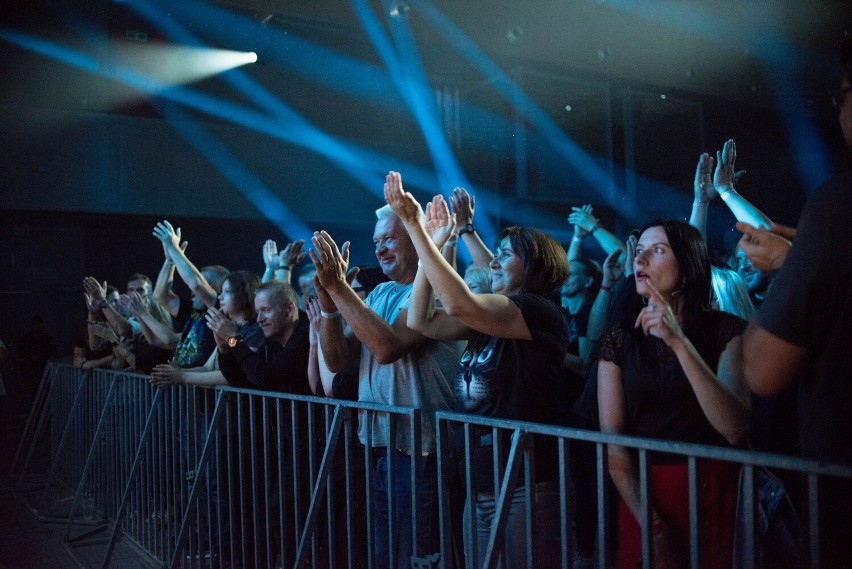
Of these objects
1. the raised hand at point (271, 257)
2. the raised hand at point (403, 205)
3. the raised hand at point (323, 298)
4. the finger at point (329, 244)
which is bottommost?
the raised hand at point (323, 298)

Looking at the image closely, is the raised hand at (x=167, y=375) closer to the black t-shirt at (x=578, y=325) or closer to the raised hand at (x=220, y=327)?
the raised hand at (x=220, y=327)

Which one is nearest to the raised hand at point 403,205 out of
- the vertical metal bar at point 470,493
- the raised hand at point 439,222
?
the raised hand at point 439,222

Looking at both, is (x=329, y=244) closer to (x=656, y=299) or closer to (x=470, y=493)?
(x=470, y=493)

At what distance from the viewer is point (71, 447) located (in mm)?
6652

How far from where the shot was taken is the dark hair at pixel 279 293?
398cm

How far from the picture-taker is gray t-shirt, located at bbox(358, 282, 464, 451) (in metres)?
2.94

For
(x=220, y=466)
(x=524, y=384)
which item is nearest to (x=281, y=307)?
(x=220, y=466)

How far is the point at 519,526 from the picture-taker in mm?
2475

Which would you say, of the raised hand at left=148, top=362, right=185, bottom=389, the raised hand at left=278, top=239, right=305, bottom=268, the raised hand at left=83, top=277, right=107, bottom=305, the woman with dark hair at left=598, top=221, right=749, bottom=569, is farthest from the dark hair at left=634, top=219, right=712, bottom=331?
the raised hand at left=83, top=277, right=107, bottom=305

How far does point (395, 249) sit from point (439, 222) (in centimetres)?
34

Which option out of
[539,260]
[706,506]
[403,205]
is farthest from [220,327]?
[706,506]

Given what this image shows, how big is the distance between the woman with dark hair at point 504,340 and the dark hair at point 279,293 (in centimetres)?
132

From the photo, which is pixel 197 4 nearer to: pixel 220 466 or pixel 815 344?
pixel 220 466

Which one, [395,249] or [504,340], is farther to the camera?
[395,249]
